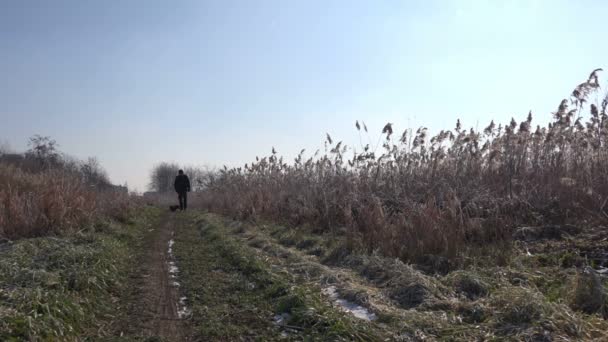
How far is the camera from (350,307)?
4.73 meters

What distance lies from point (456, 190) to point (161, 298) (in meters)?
6.50

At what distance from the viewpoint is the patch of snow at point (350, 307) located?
14.4ft

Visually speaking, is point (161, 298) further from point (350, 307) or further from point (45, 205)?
point (45, 205)

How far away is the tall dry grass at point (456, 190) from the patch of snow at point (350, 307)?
1.79m

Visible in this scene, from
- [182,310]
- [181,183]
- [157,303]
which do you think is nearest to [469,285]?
[182,310]

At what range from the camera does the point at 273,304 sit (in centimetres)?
496

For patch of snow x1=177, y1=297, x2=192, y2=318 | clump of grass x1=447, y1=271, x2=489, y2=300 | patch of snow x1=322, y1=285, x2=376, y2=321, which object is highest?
clump of grass x1=447, y1=271, x2=489, y2=300

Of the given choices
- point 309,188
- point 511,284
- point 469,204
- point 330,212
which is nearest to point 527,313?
point 511,284

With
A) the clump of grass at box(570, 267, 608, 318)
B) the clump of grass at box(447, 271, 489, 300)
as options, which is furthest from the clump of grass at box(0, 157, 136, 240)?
the clump of grass at box(570, 267, 608, 318)

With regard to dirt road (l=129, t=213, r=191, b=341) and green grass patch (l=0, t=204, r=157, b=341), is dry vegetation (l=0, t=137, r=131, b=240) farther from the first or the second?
dirt road (l=129, t=213, r=191, b=341)

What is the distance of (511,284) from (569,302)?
29.8 inches

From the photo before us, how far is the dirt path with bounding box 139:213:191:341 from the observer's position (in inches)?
163

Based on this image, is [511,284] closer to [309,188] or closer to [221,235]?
[221,235]

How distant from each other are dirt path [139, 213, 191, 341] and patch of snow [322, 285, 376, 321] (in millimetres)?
1626
